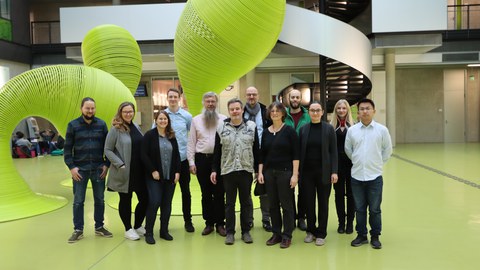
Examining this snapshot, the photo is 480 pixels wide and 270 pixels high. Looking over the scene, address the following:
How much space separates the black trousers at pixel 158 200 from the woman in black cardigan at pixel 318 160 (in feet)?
4.44

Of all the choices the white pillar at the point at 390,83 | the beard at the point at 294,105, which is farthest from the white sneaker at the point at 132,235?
the white pillar at the point at 390,83

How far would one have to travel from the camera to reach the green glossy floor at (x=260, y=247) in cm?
346

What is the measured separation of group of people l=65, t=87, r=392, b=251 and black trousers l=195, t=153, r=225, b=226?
0.03 ft

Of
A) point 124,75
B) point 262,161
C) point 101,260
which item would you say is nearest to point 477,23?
point 124,75

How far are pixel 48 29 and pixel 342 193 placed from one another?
17045mm

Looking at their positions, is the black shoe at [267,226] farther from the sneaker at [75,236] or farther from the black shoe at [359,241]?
the sneaker at [75,236]

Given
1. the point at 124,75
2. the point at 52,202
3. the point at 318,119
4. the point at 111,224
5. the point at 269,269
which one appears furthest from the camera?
the point at 124,75

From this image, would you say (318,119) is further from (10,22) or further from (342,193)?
(10,22)

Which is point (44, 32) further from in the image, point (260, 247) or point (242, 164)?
point (260, 247)

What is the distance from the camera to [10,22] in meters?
14.7

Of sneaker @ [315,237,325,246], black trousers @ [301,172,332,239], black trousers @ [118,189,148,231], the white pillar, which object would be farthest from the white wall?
black trousers @ [118,189,148,231]

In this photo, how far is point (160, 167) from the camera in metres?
4.04

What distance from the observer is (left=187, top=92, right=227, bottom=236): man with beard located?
4254 mm

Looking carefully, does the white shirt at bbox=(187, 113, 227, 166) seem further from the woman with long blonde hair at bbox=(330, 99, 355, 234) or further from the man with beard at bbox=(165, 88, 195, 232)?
the woman with long blonde hair at bbox=(330, 99, 355, 234)
